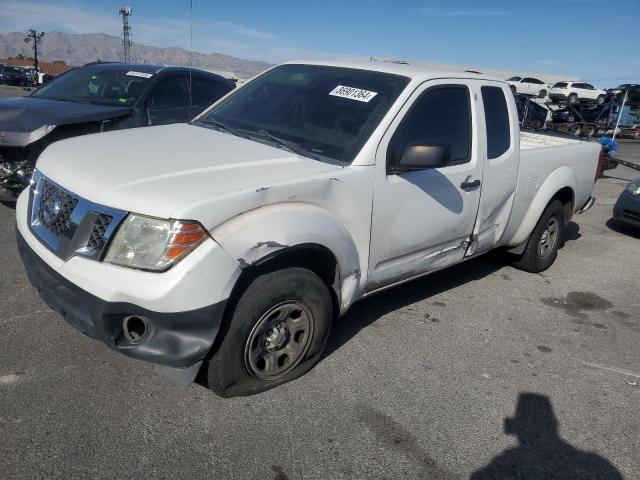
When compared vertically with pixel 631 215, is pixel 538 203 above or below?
above

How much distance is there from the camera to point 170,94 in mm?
6691

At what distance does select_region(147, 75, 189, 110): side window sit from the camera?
21.2 feet

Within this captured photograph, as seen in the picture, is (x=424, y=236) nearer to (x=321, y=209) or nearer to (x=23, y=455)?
(x=321, y=209)

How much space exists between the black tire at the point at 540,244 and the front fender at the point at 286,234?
281cm

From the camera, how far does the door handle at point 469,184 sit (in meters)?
3.87

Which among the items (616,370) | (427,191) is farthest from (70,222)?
(616,370)

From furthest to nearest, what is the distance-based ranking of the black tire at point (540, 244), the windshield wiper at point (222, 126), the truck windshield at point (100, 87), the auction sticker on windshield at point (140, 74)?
the auction sticker on windshield at point (140, 74) < the truck windshield at point (100, 87) < the black tire at point (540, 244) < the windshield wiper at point (222, 126)

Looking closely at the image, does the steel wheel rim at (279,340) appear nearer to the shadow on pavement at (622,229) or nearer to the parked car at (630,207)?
the parked car at (630,207)

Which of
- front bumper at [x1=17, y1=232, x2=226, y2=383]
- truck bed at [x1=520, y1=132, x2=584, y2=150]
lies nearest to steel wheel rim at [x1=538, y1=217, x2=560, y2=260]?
truck bed at [x1=520, y1=132, x2=584, y2=150]

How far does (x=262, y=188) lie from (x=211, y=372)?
3.28 ft

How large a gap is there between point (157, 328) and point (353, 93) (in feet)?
6.72

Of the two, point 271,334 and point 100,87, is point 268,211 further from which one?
point 100,87

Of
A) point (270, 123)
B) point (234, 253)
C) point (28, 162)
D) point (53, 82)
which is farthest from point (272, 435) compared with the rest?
point (53, 82)

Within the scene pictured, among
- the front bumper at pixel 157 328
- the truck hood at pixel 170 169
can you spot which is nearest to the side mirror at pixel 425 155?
the truck hood at pixel 170 169
